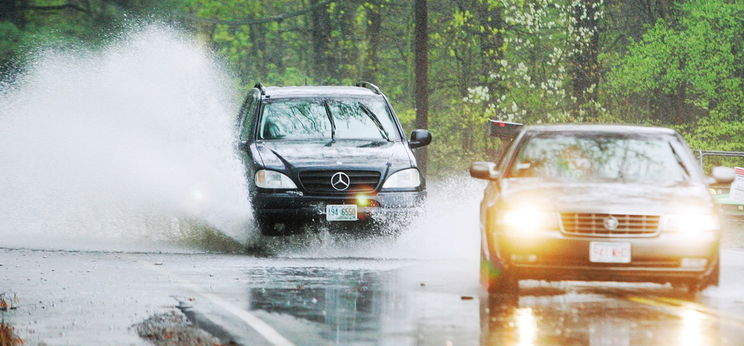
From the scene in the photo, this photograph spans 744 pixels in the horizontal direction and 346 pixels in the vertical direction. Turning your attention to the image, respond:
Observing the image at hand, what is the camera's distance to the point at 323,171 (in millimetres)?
17891

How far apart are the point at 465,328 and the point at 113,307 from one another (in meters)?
3.03

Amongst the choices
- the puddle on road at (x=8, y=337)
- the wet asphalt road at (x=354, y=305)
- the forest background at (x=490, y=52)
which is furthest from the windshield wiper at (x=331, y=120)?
the forest background at (x=490, y=52)

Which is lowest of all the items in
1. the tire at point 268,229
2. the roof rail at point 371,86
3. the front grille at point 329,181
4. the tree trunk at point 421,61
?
the tire at point 268,229

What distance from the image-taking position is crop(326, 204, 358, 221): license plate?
17812 millimetres

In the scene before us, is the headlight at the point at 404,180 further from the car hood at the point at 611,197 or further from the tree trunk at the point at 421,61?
the tree trunk at the point at 421,61

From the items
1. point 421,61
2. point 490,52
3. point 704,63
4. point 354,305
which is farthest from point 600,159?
point 704,63

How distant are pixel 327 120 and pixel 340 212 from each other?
84.2 inches

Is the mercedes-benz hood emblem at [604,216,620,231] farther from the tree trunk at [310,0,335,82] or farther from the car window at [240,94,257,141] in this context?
the tree trunk at [310,0,335,82]

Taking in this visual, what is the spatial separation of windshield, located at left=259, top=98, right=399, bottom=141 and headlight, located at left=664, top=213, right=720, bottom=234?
722 centimetres

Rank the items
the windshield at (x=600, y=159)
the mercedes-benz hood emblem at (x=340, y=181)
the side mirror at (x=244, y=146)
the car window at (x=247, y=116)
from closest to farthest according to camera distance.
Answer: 1. the windshield at (x=600, y=159)
2. the mercedes-benz hood emblem at (x=340, y=181)
3. the side mirror at (x=244, y=146)
4. the car window at (x=247, y=116)

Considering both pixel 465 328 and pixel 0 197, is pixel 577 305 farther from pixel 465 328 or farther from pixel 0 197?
pixel 0 197

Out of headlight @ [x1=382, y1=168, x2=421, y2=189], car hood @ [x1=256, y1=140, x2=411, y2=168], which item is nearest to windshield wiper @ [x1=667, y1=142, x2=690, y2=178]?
headlight @ [x1=382, y1=168, x2=421, y2=189]

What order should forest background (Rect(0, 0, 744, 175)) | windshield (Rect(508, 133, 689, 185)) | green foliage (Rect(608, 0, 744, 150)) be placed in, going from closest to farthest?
windshield (Rect(508, 133, 689, 185))
forest background (Rect(0, 0, 744, 175))
green foliage (Rect(608, 0, 744, 150))

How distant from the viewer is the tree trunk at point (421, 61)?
3347 cm
